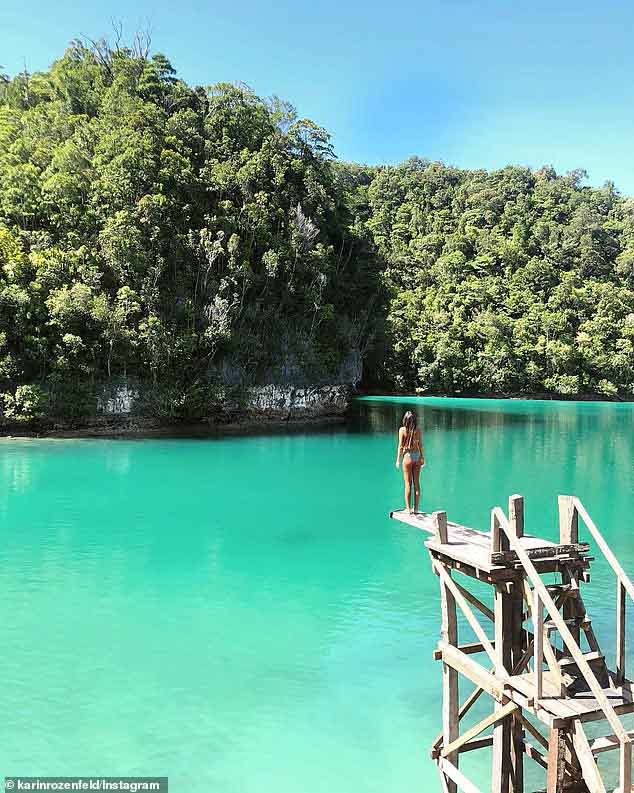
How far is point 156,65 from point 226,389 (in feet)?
95.3

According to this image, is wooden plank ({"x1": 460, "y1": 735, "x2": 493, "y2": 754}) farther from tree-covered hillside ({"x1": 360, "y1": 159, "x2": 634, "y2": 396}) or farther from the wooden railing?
tree-covered hillside ({"x1": 360, "y1": 159, "x2": 634, "y2": 396})

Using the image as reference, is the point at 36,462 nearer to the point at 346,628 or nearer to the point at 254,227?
the point at 346,628

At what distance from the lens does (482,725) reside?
5684mm

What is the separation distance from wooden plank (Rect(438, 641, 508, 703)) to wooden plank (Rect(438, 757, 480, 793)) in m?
0.81

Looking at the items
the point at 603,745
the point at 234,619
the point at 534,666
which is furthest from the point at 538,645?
the point at 234,619

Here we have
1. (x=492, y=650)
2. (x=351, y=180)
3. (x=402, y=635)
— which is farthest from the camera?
(x=351, y=180)

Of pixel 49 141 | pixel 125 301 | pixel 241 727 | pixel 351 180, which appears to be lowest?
pixel 241 727

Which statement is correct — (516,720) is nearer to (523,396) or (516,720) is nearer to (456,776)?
(456,776)

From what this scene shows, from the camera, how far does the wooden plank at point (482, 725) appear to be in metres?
5.46

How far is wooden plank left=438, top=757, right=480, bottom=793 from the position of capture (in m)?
5.62

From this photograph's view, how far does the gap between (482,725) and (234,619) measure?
5634 millimetres

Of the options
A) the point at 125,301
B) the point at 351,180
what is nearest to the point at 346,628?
the point at 125,301

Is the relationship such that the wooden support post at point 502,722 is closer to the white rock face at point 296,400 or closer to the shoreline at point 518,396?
the white rock face at point 296,400

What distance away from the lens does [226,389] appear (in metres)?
42.3
